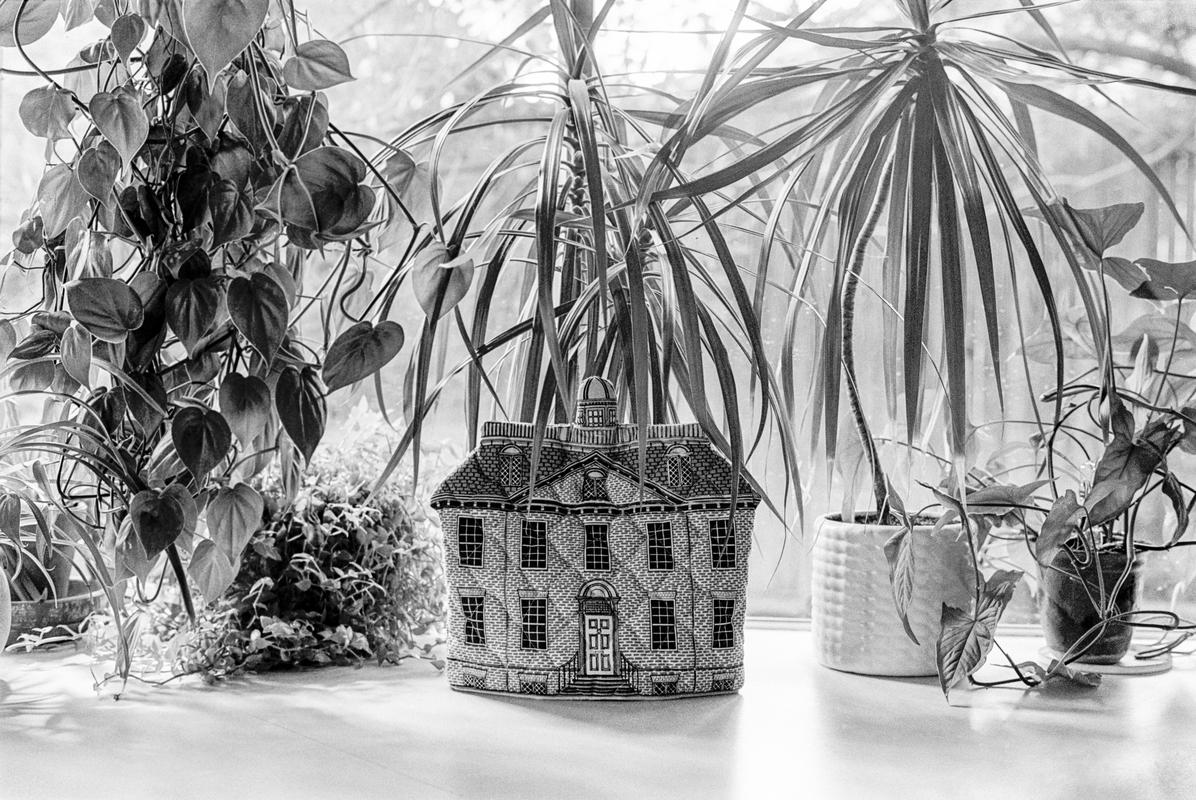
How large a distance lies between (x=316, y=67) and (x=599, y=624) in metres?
0.60

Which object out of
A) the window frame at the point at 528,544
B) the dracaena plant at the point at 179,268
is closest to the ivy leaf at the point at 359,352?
the dracaena plant at the point at 179,268

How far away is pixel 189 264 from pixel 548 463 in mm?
384

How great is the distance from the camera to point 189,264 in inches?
35.9

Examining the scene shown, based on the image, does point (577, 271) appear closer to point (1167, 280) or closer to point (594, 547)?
point (594, 547)

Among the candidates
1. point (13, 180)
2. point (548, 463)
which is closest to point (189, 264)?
point (548, 463)

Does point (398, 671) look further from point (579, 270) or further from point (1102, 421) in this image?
point (1102, 421)

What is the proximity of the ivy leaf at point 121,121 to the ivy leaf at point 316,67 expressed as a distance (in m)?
0.14

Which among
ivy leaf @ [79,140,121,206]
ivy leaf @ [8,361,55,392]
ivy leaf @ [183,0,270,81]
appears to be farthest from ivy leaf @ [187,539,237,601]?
ivy leaf @ [183,0,270,81]

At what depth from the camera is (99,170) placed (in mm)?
894

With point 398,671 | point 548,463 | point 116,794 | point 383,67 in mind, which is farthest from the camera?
point 383,67

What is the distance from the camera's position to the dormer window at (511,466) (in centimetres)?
102

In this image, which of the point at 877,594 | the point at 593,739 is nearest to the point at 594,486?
the point at 593,739

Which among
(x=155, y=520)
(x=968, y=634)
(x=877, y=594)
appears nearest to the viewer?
(x=155, y=520)

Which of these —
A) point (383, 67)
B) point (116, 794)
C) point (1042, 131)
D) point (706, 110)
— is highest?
point (383, 67)
